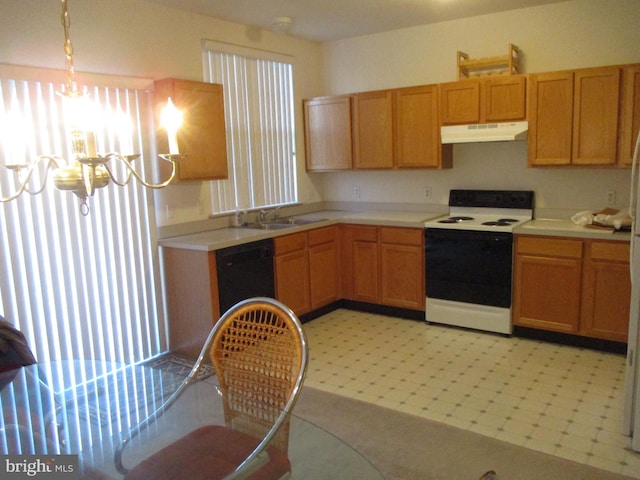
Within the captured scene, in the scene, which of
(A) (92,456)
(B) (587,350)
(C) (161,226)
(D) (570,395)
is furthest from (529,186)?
(A) (92,456)

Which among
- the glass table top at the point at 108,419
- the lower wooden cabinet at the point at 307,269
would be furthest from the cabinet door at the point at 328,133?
the glass table top at the point at 108,419

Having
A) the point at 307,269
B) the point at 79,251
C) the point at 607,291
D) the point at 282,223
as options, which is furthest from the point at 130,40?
the point at 607,291

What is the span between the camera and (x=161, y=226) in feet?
13.3

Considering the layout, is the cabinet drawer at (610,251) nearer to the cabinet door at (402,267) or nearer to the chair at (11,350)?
the cabinet door at (402,267)

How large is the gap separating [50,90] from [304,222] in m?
2.35

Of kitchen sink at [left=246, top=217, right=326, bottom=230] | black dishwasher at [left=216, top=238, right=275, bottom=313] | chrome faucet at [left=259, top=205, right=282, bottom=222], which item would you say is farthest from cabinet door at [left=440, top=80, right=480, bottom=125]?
black dishwasher at [left=216, top=238, right=275, bottom=313]

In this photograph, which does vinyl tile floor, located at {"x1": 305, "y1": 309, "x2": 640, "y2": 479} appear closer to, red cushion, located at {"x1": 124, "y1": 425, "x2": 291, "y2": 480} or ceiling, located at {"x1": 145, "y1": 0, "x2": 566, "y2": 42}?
red cushion, located at {"x1": 124, "y1": 425, "x2": 291, "y2": 480}

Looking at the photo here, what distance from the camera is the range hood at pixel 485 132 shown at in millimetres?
4109

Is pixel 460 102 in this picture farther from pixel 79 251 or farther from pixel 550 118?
pixel 79 251

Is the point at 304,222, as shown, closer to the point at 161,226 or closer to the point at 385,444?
the point at 161,226

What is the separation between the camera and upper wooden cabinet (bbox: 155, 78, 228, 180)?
3.84 meters

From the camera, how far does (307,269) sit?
4.67 meters

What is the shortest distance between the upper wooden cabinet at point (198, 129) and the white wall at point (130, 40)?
247 millimetres

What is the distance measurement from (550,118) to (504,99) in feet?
1.28
